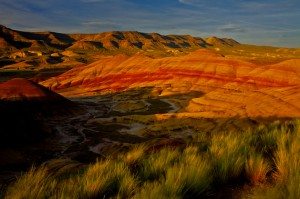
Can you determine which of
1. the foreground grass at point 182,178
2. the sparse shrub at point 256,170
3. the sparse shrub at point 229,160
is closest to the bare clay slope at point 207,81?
the sparse shrub at point 229,160

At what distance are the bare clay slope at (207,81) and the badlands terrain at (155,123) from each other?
29 centimetres

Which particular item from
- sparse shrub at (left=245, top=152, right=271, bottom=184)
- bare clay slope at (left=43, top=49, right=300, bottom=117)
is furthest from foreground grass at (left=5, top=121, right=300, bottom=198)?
bare clay slope at (left=43, top=49, right=300, bottom=117)

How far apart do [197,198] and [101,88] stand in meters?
121

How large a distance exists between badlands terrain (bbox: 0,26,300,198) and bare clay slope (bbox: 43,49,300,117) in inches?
11.5

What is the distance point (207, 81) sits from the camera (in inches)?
4227

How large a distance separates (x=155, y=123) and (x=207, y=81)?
42.9 meters

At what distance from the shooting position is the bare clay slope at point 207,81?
65.1 metres

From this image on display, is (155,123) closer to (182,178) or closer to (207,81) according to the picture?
(207,81)

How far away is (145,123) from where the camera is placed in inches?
2709

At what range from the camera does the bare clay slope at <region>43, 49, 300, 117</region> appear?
6506 cm

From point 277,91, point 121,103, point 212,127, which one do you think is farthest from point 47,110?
point 277,91

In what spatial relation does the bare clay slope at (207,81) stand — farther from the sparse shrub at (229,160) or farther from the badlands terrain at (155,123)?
the sparse shrub at (229,160)

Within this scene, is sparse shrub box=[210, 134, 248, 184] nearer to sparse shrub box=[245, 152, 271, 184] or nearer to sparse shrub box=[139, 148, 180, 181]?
sparse shrub box=[245, 152, 271, 184]

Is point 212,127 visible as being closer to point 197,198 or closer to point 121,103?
point 121,103
